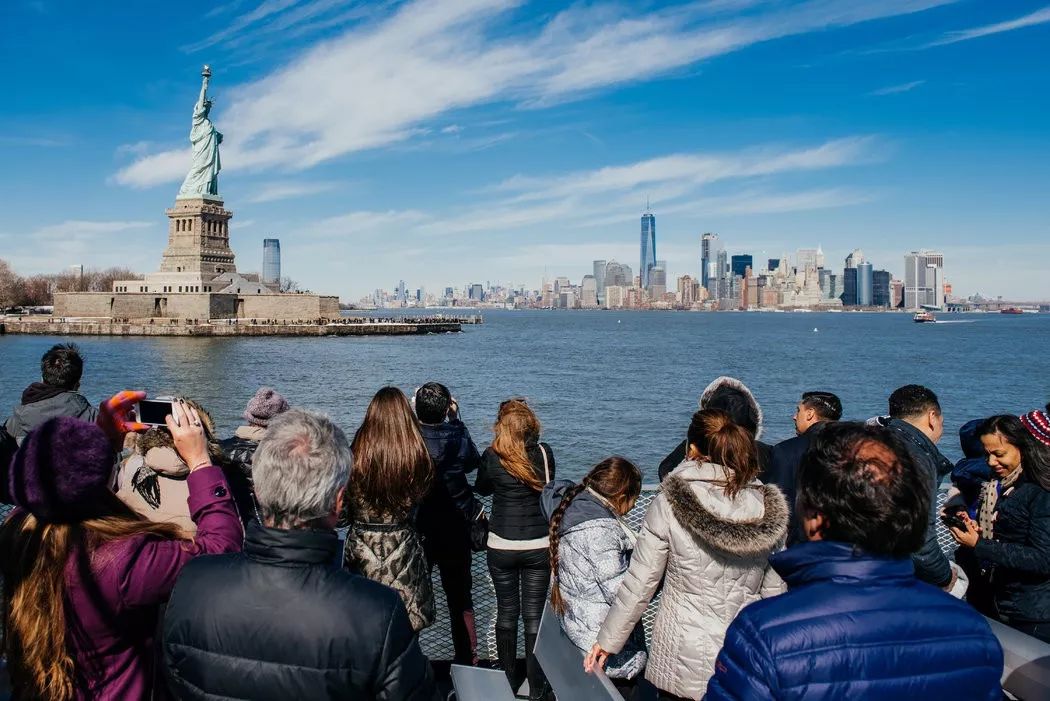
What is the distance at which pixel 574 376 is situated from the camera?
128 feet

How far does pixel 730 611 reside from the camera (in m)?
2.84

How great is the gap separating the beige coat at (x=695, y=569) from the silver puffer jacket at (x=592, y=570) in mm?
282

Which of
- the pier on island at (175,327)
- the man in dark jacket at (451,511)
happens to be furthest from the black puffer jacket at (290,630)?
the pier on island at (175,327)

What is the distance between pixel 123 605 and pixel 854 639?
187 cm

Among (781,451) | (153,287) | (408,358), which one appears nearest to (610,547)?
(781,451)

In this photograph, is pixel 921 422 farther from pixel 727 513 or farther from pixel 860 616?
pixel 860 616

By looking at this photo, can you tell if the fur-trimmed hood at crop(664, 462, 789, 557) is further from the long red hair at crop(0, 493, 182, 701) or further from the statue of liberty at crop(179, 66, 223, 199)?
the statue of liberty at crop(179, 66, 223, 199)

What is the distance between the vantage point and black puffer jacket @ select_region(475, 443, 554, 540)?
395 centimetres

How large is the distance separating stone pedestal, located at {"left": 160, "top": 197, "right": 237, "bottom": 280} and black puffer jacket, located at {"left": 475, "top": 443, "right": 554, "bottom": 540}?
69.5 meters

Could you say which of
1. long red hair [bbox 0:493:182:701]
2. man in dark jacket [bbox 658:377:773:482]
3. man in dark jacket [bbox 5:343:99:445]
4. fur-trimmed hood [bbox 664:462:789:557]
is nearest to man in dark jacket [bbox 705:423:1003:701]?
fur-trimmed hood [bbox 664:462:789:557]

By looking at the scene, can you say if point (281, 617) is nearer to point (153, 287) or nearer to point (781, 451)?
point (781, 451)

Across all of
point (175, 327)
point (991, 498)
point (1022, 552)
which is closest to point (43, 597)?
point (1022, 552)

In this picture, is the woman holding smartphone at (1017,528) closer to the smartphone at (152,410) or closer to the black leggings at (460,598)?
the black leggings at (460,598)

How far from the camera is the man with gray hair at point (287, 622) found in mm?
1936
